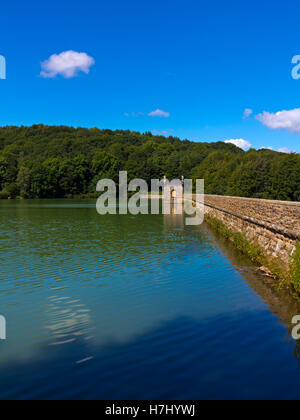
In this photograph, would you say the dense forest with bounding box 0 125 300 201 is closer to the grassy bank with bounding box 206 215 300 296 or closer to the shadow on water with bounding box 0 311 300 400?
the grassy bank with bounding box 206 215 300 296

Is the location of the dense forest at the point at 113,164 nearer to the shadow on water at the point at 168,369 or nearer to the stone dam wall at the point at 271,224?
the stone dam wall at the point at 271,224

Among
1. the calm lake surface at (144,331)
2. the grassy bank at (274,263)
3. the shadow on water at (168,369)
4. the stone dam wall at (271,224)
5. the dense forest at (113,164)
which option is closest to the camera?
the shadow on water at (168,369)

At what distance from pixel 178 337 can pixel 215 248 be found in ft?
36.3

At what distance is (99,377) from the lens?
17.9 feet

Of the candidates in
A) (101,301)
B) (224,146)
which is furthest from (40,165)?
(101,301)

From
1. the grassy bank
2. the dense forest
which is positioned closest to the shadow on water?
the grassy bank

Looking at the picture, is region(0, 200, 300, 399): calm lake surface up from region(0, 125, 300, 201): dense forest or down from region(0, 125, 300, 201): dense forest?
down

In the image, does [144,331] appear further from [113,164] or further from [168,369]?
[113,164]

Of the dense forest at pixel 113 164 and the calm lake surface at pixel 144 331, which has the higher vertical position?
the dense forest at pixel 113 164

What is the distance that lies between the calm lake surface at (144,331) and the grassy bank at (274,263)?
42 centimetres

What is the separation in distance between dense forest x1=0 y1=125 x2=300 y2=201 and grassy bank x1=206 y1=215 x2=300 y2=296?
34709 mm

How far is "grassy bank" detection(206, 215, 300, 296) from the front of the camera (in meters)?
9.55

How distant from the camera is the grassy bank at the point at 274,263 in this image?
955cm

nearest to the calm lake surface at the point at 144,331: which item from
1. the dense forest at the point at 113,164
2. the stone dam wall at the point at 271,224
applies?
the stone dam wall at the point at 271,224
